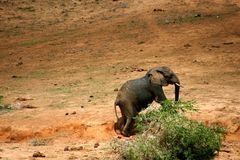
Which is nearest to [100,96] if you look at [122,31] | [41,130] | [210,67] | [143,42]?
[41,130]

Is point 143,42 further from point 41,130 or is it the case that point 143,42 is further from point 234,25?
point 41,130

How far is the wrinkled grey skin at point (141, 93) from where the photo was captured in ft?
29.0

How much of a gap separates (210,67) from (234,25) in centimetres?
479

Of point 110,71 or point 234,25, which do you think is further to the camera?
point 234,25

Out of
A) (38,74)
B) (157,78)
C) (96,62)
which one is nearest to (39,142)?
(157,78)

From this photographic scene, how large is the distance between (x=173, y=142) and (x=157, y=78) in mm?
2146

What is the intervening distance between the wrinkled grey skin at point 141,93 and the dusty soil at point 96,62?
54 centimetres

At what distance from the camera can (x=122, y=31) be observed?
19.3 m

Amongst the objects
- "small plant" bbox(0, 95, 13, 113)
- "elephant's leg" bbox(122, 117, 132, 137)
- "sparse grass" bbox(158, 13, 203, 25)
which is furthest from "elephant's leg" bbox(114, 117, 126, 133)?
"sparse grass" bbox(158, 13, 203, 25)

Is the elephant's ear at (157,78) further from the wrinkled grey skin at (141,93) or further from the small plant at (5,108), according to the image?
the small plant at (5,108)

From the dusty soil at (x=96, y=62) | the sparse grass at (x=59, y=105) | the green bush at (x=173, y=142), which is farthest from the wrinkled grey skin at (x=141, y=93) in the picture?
the sparse grass at (x=59, y=105)

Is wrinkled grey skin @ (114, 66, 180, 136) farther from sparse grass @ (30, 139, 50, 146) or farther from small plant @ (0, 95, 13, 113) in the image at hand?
small plant @ (0, 95, 13, 113)

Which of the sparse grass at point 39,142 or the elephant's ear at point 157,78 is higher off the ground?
the elephant's ear at point 157,78

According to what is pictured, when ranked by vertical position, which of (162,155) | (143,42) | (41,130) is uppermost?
(162,155)
